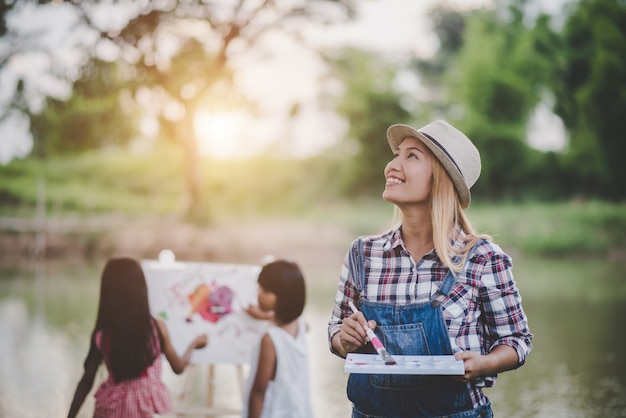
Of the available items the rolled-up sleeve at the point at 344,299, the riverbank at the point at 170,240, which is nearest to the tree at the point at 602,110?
the riverbank at the point at 170,240

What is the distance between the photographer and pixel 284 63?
17.4 m

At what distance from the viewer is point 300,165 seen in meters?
23.7

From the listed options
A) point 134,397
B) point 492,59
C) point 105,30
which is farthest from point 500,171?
point 134,397

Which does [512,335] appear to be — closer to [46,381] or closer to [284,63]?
[46,381]

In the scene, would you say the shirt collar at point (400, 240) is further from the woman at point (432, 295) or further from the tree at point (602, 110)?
the tree at point (602, 110)

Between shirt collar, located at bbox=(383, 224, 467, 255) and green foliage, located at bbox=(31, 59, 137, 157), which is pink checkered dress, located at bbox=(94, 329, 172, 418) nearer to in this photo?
shirt collar, located at bbox=(383, 224, 467, 255)

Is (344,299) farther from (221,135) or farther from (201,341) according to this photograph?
(221,135)

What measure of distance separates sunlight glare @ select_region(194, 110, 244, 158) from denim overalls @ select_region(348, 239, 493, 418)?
17603 mm

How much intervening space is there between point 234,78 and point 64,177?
9.37 meters

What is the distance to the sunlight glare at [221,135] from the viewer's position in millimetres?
20058

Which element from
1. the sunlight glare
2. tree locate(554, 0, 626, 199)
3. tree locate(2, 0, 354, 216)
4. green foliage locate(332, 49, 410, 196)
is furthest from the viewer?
green foliage locate(332, 49, 410, 196)

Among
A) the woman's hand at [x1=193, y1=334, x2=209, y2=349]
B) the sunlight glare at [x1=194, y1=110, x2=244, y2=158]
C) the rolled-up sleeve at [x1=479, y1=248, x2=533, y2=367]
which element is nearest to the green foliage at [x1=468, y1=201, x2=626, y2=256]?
the sunlight glare at [x1=194, y1=110, x2=244, y2=158]

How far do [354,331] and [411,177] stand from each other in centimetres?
40

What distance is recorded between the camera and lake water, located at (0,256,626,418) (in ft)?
16.4
